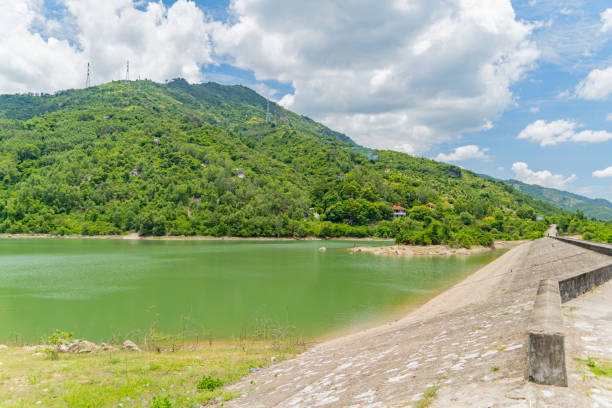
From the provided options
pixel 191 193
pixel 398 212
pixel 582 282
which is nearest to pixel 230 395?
pixel 582 282

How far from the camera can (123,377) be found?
34.4 feet

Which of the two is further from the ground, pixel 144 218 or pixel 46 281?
pixel 144 218

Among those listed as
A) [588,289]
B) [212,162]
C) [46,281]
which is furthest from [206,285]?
[212,162]

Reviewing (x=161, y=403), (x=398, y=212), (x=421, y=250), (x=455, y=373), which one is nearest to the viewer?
(x=455, y=373)

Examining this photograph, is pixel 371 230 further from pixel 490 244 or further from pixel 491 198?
pixel 491 198

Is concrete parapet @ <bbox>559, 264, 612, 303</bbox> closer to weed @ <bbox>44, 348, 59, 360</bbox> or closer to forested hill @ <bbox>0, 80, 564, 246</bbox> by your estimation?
weed @ <bbox>44, 348, 59, 360</bbox>

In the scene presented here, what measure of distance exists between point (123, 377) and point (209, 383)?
9.78ft

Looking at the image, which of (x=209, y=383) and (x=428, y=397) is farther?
(x=209, y=383)

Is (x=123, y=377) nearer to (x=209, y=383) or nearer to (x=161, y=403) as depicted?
(x=209, y=383)

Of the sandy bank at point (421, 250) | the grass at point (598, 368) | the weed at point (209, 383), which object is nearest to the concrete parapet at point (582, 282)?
the grass at point (598, 368)

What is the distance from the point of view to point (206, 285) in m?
35.8

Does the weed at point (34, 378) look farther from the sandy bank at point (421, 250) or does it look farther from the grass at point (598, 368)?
the sandy bank at point (421, 250)

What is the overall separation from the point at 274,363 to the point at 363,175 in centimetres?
15961

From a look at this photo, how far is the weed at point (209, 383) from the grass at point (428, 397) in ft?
24.3
